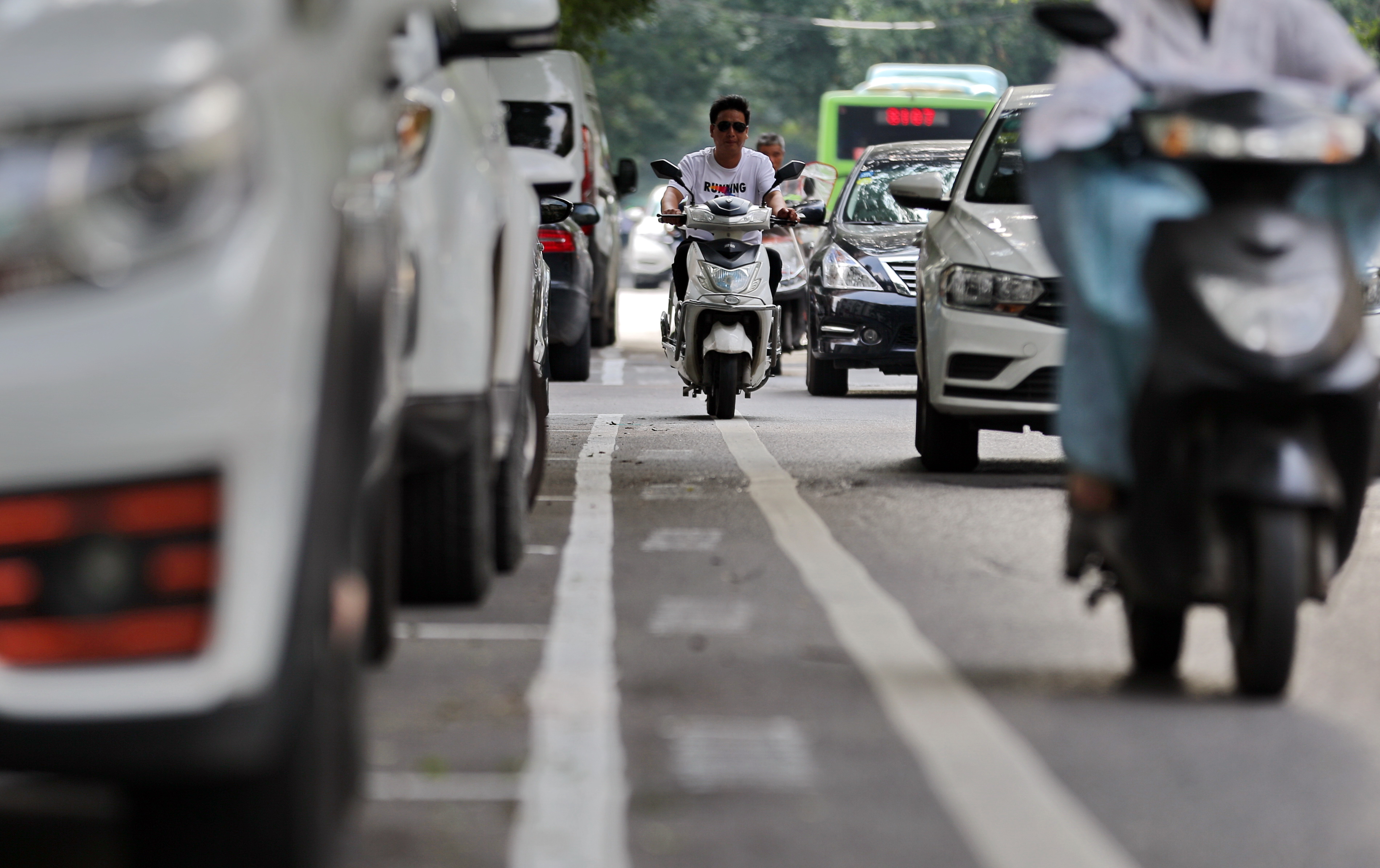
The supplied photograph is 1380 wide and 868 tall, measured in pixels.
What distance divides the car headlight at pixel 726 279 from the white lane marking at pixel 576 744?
20.0 feet

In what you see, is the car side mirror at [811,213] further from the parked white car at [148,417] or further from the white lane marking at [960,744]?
the parked white car at [148,417]

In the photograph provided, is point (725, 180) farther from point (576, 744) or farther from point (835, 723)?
point (576, 744)

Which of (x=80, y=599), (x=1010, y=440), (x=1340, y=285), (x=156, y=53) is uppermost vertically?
(x=156, y=53)

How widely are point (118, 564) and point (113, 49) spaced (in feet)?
2.06

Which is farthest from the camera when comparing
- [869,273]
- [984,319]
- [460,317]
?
[869,273]

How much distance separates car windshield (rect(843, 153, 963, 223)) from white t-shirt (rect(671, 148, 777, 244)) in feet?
10.6

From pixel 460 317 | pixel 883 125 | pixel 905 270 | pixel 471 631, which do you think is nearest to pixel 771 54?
pixel 883 125

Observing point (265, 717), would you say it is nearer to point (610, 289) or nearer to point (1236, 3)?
point (1236, 3)

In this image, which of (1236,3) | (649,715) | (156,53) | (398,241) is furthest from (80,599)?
(1236,3)

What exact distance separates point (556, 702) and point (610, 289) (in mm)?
18337

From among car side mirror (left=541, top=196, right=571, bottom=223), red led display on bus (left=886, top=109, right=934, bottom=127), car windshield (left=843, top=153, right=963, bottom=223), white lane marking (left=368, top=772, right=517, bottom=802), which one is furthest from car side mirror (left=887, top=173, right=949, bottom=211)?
red led display on bus (left=886, top=109, right=934, bottom=127)

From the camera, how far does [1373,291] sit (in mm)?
9383

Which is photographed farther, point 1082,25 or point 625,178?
point 625,178

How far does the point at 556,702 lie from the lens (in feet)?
15.6
